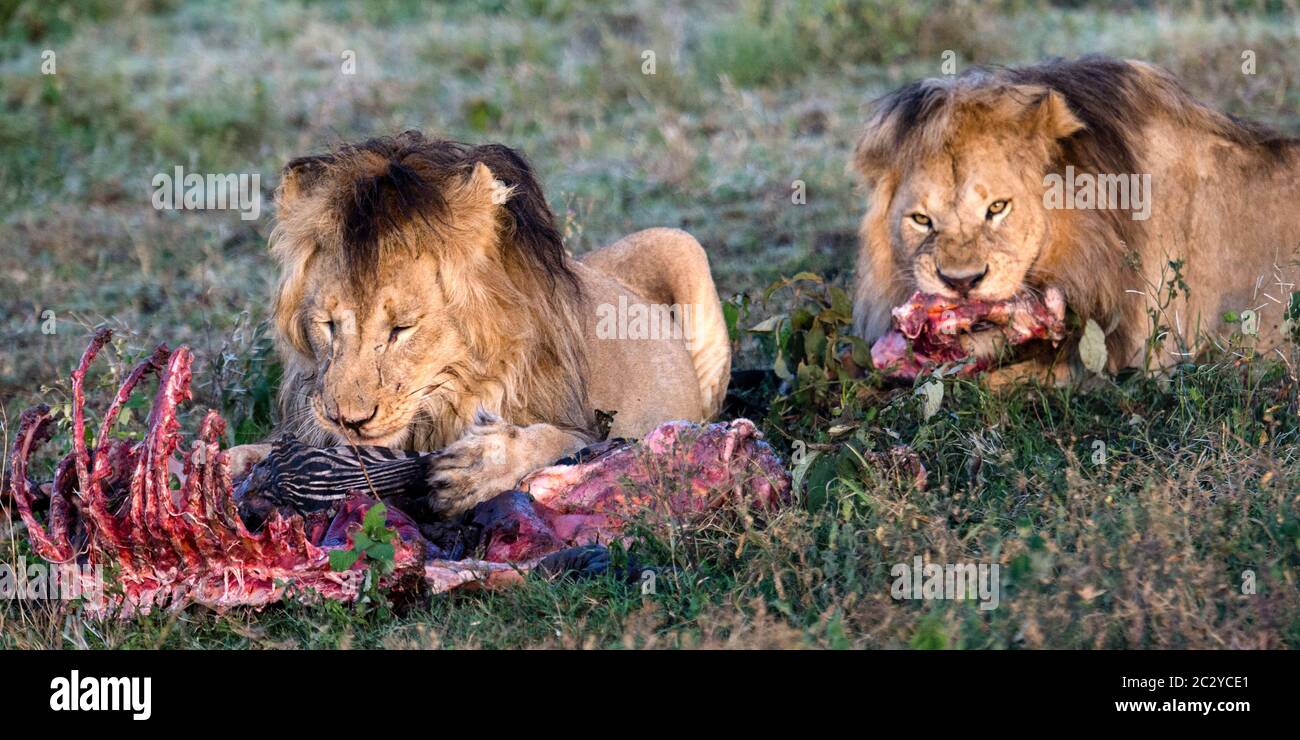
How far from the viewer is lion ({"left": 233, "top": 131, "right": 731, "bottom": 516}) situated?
4.83m

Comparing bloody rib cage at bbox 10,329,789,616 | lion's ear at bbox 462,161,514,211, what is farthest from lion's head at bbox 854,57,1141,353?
lion's ear at bbox 462,161,514,211

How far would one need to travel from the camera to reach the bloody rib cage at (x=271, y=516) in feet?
14.4

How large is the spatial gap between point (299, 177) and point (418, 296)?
58 centimetres

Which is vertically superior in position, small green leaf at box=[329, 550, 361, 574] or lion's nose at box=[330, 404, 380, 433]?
lion's nose at box=[330, 404, 380, 433]

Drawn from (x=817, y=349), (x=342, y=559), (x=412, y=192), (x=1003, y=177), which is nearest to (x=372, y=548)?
(x=342, y=559)

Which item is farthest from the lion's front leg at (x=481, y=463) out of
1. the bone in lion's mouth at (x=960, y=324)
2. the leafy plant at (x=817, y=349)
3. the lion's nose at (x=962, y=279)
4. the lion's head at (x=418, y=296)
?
the lion's nose at (x=962, y=279)

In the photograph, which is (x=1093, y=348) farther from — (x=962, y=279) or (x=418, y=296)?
(x=418, y=296)

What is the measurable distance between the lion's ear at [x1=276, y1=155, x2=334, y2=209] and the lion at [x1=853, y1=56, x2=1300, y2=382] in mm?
2117

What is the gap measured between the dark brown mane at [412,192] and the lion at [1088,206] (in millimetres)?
1377

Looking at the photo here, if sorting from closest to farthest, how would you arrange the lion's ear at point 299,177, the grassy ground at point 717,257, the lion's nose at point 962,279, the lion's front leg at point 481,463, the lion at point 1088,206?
the grassy ground at point 717,257 < the lion's front leg at point 481,463 < the lion's ear at point 299,177 < the lion's nose at point 962,279 < the lion at point 1088,206

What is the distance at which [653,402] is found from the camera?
596 cm

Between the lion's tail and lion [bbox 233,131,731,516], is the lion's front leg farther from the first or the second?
the lion's tail

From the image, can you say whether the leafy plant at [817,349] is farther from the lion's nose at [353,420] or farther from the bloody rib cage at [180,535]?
the bloody rib cage at [180,535]
